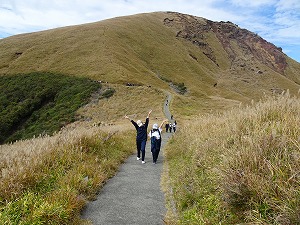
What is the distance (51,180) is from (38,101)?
53.3 m

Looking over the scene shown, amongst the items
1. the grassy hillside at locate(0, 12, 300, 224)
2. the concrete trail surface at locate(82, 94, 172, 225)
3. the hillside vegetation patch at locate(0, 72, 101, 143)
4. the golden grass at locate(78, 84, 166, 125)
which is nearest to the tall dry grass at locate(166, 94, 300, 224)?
the grassy hillside at locate(0, 12, 300, 224)

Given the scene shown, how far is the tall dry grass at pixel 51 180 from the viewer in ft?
17.3

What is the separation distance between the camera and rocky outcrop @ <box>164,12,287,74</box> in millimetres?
132250

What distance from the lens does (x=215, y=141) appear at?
7.59 m

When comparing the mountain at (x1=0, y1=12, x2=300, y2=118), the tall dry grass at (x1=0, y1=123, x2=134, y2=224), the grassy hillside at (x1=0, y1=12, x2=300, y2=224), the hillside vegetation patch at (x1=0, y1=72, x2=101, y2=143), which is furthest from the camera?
the mountain at (x1=0, y1=12, x2=300, y2=118)

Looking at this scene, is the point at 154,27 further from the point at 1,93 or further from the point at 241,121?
the point at 241,121

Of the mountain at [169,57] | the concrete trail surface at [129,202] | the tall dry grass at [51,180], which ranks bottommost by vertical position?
the concrete trail surface at [129,202]

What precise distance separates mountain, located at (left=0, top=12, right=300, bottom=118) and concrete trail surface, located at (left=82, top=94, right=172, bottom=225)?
36743mm

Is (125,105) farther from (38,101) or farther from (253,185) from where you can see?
(253,185)

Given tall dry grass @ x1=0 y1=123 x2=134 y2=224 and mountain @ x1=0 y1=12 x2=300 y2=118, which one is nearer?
tall dry grass @ x1=0 y1=123 x2=134 y2=224

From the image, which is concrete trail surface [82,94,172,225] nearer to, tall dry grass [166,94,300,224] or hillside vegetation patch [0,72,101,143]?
tall dry grass [166,94,300,224]

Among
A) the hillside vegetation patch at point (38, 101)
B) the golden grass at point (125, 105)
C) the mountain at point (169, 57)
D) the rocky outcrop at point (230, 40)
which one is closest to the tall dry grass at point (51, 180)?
the golden grass at point (125, 105)

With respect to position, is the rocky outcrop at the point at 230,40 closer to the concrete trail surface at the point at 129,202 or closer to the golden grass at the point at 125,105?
the golden grass at the point at 125,105

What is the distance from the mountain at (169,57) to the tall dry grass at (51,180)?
37.1 m
